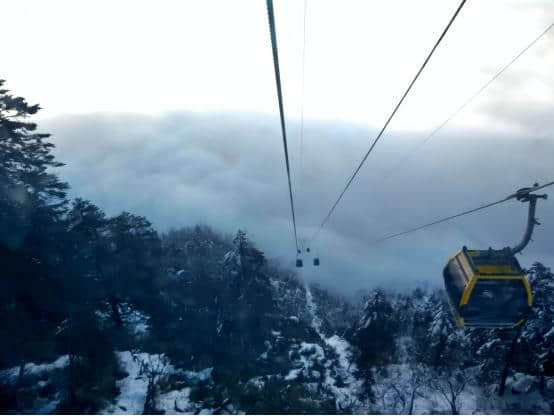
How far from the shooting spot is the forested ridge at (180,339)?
73.4 ft

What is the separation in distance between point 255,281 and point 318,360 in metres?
14.1

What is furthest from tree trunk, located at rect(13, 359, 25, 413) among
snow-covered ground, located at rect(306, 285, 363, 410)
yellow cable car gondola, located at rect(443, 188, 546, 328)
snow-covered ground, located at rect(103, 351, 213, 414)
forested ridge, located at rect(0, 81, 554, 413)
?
snow-covered ground, located at rect(306, 285, 363, 410)

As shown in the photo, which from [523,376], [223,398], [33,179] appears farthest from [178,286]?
[523,376]

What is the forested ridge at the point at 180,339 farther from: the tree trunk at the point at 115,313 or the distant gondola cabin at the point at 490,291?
the distant gondola cabin at the point at 490,291

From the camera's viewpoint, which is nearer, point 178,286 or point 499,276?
point 499,276

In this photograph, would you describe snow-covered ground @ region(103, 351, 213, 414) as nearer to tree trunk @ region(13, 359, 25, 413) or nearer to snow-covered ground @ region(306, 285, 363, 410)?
tree trunk @ region(13, 359, 25, 413)

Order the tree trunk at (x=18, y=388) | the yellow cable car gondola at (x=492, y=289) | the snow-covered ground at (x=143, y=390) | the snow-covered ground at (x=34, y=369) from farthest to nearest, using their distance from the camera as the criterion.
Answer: the snow-covered ground at (x=143, y=390) → the snow-covered ground at (x=34, y=369) → the tree trunk at (x=18, y=388) → the yellow cable car gondola at (x=492, y=289)

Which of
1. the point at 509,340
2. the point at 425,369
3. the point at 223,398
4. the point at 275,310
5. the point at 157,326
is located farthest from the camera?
the point at 275,310

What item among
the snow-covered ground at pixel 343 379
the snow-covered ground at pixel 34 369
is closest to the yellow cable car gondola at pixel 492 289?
the snow-covered ground at pixel 343 379

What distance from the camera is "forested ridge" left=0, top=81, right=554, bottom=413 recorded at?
2236cm

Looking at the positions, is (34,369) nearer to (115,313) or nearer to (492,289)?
(115,313)

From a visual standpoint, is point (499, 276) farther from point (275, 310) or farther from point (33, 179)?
point (275, 310)

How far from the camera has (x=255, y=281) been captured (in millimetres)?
44000

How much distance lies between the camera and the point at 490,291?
36.7 feet
